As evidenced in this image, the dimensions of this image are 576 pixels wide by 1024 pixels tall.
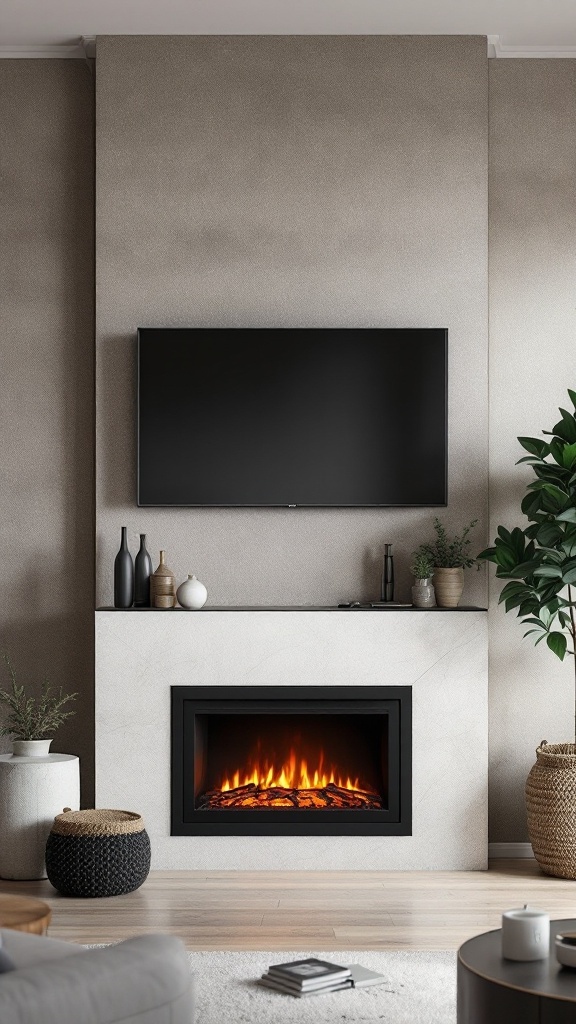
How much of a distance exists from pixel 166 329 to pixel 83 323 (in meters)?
0.43

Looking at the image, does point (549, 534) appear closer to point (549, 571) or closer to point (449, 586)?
point (549, 571)

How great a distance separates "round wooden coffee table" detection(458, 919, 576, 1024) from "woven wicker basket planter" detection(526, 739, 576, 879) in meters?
1.81

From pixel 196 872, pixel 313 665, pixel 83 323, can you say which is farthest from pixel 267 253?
pixel 196 872

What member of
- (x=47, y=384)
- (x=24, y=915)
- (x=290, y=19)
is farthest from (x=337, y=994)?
(x=290, y=19)

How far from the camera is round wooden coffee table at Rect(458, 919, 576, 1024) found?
2.17 m

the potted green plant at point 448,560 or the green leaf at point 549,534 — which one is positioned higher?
the green leaf at point 549,534

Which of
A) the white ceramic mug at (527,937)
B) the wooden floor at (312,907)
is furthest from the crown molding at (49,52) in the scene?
the white ceramic mug at (527,937)

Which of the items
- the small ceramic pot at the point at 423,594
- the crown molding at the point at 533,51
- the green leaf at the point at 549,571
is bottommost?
the small ceramic pot at the point at 423,594

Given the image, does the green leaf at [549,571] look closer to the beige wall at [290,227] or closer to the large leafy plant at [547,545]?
the large leafy plant at [547,545]

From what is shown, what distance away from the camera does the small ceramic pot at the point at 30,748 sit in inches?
171

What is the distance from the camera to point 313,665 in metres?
4.45

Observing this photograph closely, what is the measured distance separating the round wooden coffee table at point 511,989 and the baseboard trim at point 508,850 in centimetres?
227

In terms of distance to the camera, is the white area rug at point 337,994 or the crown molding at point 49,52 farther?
the crown molding at point 49,52

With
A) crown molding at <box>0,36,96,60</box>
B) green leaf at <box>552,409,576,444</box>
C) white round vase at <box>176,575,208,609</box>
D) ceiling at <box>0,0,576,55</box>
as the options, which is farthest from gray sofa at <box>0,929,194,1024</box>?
crown molding at <box>0,36,96,60</box>
